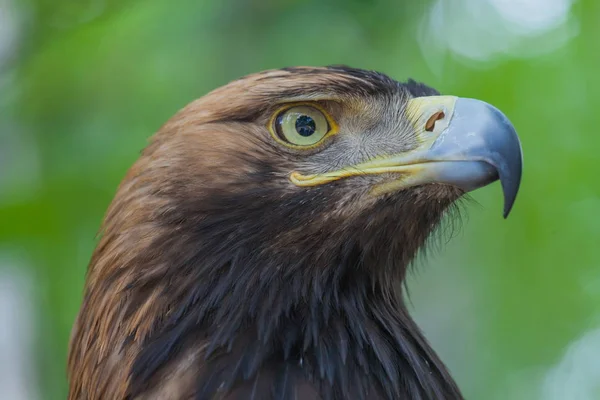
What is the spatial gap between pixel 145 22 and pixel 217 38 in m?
0.56

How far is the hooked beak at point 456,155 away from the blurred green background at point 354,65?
3.93 ft

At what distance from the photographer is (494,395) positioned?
6.45 meters

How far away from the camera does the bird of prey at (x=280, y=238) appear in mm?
1747

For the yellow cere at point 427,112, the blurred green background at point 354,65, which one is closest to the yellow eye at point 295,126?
the yellow cere at point 427,112

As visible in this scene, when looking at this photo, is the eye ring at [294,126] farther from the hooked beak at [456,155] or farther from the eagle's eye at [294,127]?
the hooked beak at [456,155]

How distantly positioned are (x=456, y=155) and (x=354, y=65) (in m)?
3.24

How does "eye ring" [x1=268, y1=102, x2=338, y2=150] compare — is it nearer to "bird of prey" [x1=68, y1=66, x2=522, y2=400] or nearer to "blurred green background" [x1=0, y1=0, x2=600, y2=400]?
"bird of prey" [x1=68, y1=66, x2=522, y2=400]

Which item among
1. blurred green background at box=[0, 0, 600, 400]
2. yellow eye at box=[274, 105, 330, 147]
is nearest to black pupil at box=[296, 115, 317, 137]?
yellow eye at box=[274, 105, 330, 147]

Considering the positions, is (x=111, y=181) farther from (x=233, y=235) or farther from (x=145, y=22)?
(x=233, y=235)

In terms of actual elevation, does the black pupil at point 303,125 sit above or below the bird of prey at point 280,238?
above

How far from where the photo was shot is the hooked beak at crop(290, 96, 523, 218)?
1.73 metres

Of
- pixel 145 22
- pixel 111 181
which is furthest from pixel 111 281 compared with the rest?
pixel 145 22

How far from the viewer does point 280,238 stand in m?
1.88

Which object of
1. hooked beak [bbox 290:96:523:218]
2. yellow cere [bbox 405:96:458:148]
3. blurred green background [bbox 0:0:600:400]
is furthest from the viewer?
blurred green background [bbox 0:0:600:400]
